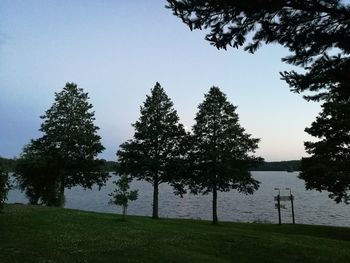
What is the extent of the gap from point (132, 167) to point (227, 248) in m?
23.3

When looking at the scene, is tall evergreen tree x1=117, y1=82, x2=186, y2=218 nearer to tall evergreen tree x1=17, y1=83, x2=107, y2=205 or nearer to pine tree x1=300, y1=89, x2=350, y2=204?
tall evergreen tree x1=17, y1=83, x2=107, y2=205

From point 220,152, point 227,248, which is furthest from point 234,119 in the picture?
point 227,248

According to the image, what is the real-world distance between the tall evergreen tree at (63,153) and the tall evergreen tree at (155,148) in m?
7.42

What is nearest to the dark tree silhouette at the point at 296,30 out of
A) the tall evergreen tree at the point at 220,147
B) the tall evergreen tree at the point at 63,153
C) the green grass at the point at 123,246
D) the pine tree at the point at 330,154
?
the green grass at the point at 123,246

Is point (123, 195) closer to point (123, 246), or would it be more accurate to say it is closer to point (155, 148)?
point (155, 148)

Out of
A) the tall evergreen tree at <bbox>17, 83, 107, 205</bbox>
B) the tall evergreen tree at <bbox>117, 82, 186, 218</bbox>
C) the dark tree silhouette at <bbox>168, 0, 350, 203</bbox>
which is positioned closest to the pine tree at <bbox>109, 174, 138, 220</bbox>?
the tall evergreen tree at <bbox>117, 82, 186, 218</bbox>

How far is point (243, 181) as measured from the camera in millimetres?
39906

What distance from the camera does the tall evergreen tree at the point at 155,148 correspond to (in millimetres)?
42250

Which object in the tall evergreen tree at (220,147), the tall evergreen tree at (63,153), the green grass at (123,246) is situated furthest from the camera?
the tall evergreen tree at (63,153)

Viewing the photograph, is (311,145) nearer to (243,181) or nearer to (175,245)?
(243,181)

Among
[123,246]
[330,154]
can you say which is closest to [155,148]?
[330,154]

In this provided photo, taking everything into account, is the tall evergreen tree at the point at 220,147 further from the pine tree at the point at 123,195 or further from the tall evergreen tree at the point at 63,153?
the tall evergreen tree at the point at 63,153

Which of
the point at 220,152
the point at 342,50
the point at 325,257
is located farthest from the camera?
the point at 220,152

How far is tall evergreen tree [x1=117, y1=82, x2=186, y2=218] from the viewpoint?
42250mm
